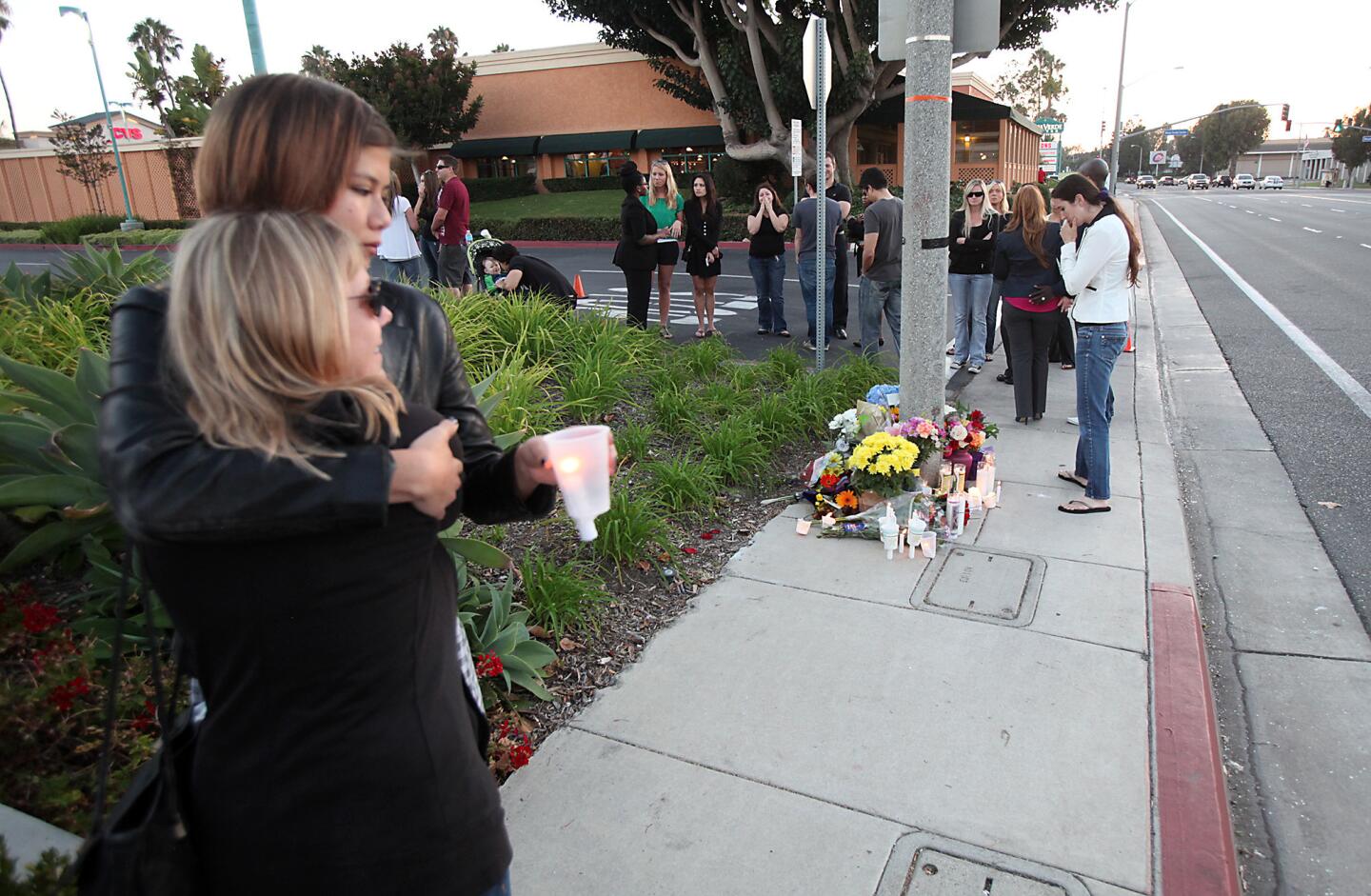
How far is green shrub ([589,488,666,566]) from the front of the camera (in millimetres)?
4227

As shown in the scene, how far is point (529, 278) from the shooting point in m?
7.92

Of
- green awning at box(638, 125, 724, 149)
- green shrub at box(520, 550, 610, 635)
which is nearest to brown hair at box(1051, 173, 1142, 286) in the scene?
green shrub at box(520, 550, 610, 635)

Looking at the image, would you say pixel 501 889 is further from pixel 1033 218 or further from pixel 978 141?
pixel 978 141

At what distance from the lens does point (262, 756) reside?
1148 millimetres

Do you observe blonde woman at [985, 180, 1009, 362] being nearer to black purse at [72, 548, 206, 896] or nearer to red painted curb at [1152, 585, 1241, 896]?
red painted curb at [1152, 585, 1241, 896]

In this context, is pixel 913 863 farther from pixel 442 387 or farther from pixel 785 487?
pixel 785 487

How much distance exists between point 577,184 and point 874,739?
35178mm

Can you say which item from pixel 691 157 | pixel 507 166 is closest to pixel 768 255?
pixel 691 157

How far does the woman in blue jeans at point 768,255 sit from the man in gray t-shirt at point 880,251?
1.43 metres

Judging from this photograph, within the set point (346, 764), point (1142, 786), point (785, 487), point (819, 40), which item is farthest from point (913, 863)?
point (819, 40)

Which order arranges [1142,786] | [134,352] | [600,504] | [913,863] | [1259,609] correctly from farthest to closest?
1. [1259,609]
2. [1142,786]
3. [913,863]
4. [600,504]
5. [134,352]

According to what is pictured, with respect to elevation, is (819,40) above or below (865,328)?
above

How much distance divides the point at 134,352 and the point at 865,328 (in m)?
8.21

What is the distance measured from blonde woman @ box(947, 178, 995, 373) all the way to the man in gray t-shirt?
53cm
